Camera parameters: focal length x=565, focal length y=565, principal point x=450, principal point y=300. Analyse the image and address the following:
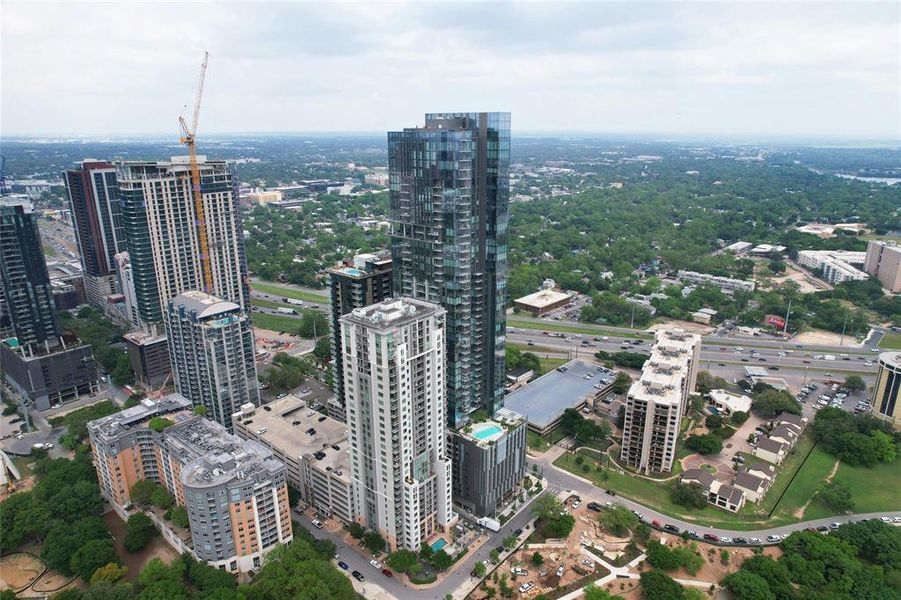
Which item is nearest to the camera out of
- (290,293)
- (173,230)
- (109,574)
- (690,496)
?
(109,574)

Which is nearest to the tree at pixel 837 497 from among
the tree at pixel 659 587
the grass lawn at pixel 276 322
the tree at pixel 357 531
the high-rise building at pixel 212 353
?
the tree at pixel 659 587

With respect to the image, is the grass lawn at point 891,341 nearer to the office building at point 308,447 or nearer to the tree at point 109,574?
the office building at point 308,447

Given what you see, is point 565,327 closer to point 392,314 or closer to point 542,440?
point 542,440

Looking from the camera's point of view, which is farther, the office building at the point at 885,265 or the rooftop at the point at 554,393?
the office building at the point at 885,265

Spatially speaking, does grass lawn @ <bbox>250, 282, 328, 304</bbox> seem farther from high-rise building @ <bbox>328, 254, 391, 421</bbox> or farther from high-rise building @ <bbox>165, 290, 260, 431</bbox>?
high-rise building @ <bbox>328, 254, 391, 421</bbox>

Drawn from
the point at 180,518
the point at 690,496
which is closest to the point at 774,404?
the point at 690,496

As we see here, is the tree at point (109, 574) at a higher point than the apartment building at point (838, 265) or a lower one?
lower
